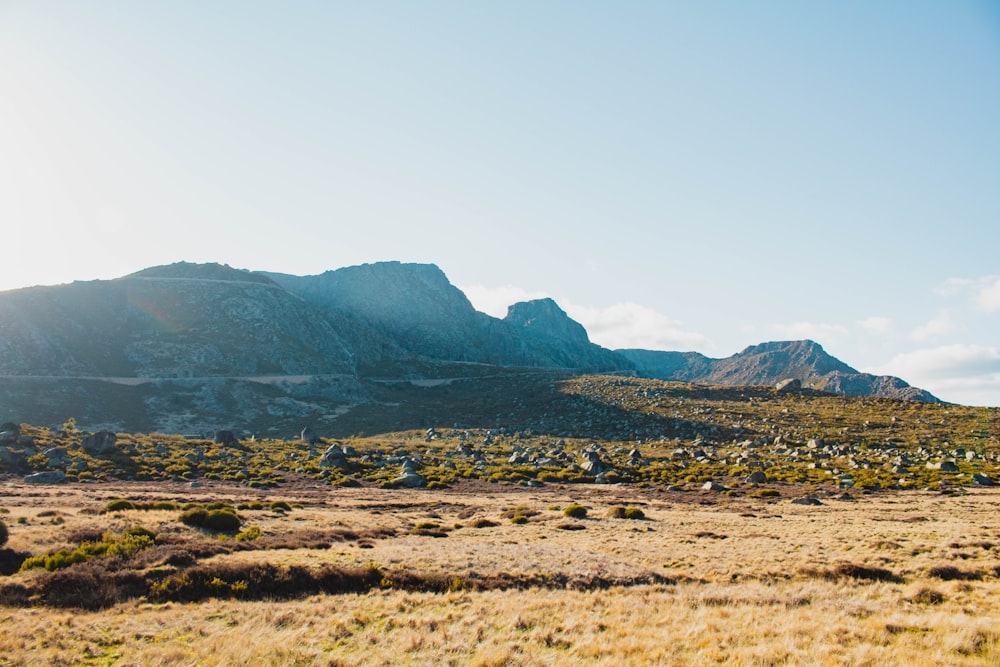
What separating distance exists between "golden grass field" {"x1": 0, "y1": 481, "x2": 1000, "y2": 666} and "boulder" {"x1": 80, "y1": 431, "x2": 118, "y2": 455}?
2456cm

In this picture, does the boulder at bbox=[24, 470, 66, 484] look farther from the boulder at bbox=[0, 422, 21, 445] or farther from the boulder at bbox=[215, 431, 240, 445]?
the boulder at bbox=[215, 431, 240, 445]

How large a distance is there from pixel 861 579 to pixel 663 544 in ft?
31.4

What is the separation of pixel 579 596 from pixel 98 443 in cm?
6612

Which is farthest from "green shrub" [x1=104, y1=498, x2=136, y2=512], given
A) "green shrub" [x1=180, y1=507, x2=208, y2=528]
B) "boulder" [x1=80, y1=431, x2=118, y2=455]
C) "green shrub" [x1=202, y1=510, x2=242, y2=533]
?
"boulder" [x1=80, y1=431, x2=118, y2=455]

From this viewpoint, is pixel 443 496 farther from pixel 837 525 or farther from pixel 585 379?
pixel 585 379

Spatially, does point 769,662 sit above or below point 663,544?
above

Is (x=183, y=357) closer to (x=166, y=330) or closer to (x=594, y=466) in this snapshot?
(x=166, y=330)

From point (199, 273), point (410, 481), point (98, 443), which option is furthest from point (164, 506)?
point (199, 273)

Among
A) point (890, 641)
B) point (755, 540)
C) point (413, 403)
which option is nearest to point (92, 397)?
point (413, 403)

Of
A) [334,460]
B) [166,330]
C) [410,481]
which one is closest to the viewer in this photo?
[410,481]

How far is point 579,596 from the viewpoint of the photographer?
18391 millimetres

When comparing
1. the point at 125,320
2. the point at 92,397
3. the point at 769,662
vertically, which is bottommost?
the point at 92,397

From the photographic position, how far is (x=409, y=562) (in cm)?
2220

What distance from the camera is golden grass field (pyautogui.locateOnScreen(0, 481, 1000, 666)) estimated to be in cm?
1220
